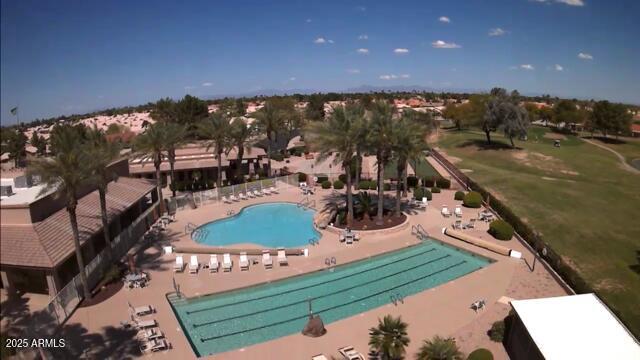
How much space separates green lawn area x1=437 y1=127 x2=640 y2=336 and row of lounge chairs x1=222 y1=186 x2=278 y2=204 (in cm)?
2188

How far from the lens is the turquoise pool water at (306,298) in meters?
18.5

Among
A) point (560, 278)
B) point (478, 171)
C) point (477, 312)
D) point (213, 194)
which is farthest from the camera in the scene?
point (478, 171)

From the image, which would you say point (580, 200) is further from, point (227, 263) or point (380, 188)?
point (227, 263)

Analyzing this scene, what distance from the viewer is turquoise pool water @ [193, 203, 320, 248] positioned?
98.3 feet

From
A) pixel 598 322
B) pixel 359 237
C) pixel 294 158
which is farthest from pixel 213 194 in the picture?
pixel 598 322

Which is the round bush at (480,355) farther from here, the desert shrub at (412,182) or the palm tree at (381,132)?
the desert shrub at (412,182)

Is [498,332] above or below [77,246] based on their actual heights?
below

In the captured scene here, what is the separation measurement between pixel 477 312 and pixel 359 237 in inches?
436

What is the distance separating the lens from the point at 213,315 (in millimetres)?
19891

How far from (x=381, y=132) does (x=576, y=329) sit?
16.7m

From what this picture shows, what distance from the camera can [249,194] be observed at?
128 feet

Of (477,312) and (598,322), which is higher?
(598,322)

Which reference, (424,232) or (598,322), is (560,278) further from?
(424,232)

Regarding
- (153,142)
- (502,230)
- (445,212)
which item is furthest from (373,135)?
(153,142)
